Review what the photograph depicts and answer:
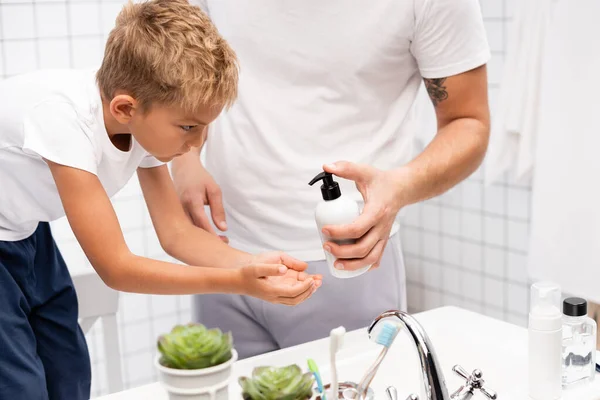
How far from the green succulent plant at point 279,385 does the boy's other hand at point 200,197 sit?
478mm

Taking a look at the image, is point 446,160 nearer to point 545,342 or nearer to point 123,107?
point 545,342

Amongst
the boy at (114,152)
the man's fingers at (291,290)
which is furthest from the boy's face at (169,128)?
the man's fingers at (291,290)

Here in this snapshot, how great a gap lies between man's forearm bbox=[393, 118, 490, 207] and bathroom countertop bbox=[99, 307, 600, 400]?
25 cm

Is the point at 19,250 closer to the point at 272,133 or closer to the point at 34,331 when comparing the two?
the point at 34,331

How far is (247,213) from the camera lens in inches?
51.3

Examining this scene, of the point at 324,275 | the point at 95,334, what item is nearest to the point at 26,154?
the point at 324,275

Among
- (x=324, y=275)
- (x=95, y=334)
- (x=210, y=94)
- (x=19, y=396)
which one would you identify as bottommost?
(x=95, y=334)

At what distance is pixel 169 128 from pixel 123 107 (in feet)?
0.23

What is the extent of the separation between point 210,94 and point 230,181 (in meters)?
0.32

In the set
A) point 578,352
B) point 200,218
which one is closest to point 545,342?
point 578,352

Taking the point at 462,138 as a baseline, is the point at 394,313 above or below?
below

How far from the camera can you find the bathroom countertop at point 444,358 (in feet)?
3.78

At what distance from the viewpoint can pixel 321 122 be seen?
1253 millimetres

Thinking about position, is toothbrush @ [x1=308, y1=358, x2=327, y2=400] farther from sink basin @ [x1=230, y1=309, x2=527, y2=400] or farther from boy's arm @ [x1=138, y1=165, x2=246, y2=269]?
boy's arm @ [x1=138, y1=165, x2=246, y2=269]
